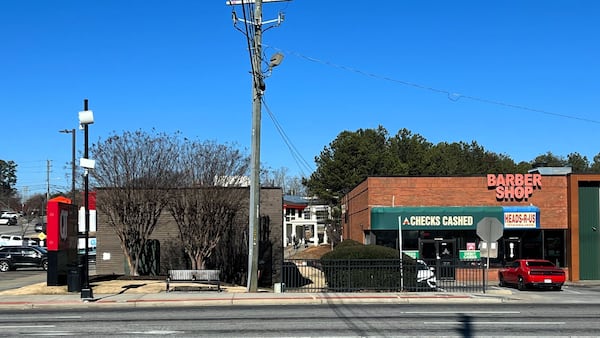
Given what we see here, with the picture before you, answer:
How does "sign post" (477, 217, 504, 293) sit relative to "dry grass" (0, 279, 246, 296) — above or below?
above

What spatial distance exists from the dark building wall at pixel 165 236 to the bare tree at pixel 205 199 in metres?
3.52

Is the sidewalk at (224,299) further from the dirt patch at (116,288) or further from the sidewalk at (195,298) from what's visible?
the dirt patch at (116,288)

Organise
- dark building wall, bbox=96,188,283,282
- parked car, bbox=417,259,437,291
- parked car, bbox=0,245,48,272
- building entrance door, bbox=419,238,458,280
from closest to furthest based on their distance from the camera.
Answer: parked car, bbox=417,259,437,291 → dark building wall, bbox=96,188,283,282 → building entrance door, bbox=419,238,458,280 → parked car, bbox=0,245,48,272

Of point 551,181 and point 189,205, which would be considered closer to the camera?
point 189,205

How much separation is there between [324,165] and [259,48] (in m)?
49.7

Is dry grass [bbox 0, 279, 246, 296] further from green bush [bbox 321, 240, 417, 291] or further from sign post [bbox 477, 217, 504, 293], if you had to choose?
sign post [bbox 477, 217, 504, 293]

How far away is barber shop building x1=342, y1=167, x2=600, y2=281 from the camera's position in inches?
1468

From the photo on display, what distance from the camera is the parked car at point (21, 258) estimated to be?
42188 millimetres

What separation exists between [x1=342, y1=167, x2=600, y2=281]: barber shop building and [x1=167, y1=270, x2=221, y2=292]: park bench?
1598cm

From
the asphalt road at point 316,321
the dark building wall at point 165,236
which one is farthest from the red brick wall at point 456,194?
the asphalt road at point 316,321

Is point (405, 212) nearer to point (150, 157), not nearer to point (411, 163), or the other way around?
point (150, 157)

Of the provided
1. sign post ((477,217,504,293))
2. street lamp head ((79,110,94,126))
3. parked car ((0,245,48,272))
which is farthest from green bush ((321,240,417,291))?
parked car ((0,245,48,272))

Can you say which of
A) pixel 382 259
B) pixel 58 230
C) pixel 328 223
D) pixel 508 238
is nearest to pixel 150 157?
pixel 58 230

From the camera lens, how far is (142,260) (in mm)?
31875
